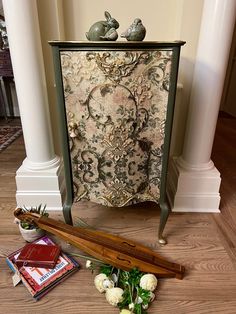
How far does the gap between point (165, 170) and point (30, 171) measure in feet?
2.84

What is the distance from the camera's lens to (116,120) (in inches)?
42.6

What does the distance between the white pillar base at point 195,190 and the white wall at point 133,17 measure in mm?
558

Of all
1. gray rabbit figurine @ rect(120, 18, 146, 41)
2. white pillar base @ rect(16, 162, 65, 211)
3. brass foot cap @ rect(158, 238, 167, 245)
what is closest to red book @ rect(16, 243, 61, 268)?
white pillar base @ rect(16, 162, 65, 211)

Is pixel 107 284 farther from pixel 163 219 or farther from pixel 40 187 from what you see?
pixel 40 187

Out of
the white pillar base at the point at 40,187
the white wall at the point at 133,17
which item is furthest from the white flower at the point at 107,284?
the white wall at the point at 133,17

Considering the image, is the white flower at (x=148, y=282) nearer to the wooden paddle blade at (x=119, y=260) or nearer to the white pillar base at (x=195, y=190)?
the wooden paddle blade at (x=119, y=260)

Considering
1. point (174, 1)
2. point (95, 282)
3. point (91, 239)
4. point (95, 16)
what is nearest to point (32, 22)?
point (95, 16)

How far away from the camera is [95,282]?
1.08m

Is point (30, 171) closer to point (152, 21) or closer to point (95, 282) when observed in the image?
point (95, 282)

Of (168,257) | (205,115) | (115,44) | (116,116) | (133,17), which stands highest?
(133,17)

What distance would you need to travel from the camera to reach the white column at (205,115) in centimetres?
125

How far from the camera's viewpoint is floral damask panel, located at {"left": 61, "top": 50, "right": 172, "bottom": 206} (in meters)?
0.99

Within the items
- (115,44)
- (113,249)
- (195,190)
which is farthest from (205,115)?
(113,249)

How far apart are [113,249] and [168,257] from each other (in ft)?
1.04
